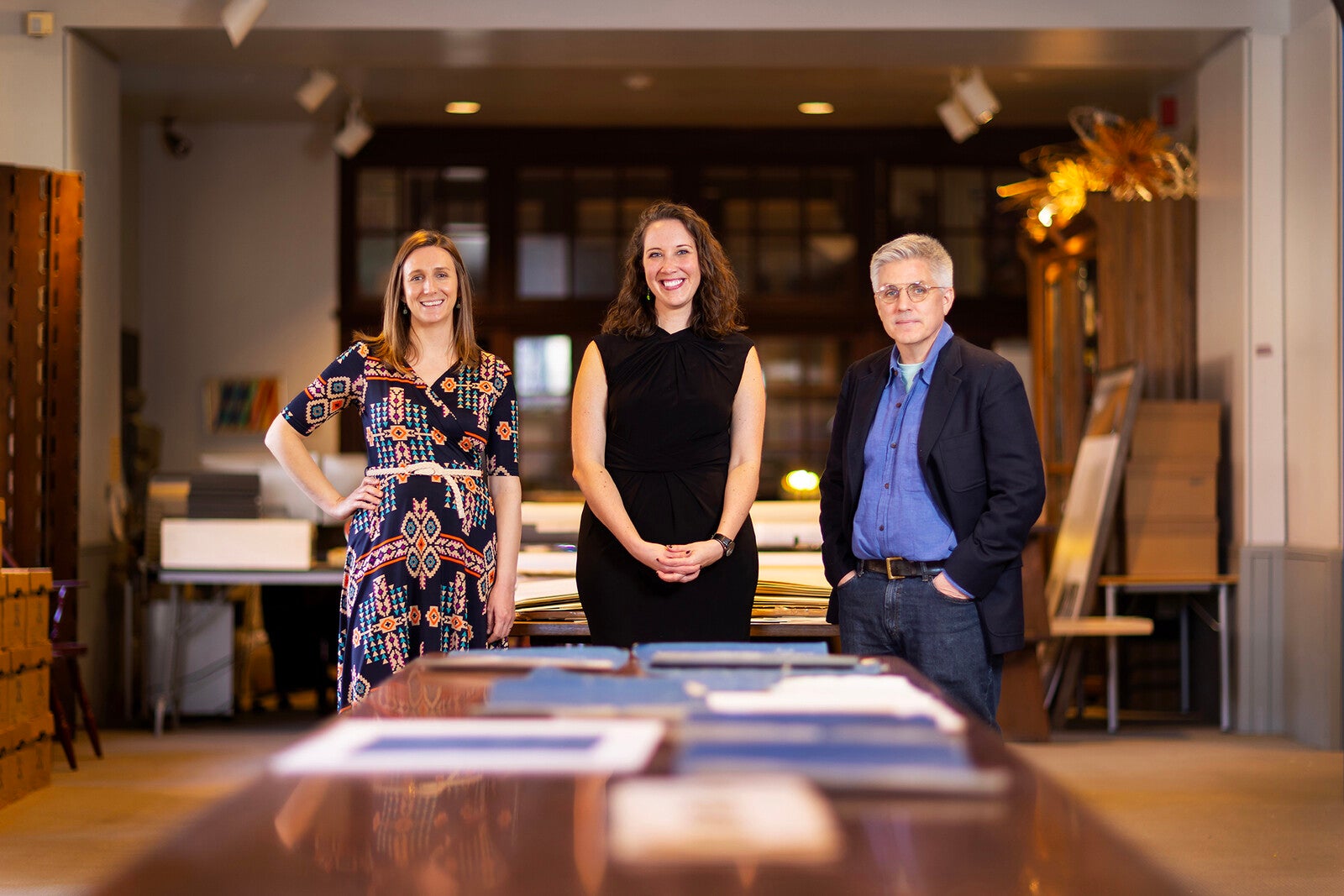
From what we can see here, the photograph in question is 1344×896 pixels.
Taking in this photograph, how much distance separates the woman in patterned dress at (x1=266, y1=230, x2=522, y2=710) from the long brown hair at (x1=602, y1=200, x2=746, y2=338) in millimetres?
326

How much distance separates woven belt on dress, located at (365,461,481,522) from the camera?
2.86 meters

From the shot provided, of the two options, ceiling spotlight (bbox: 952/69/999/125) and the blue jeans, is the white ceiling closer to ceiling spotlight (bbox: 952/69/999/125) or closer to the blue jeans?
ceiling spotlight (bbox: 952/69/999/125)

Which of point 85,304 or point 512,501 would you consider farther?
point 85,304

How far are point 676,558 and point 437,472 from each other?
1.83ft

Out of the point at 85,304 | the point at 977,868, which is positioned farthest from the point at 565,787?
the point at 85,304

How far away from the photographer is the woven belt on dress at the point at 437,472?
2.86 metres

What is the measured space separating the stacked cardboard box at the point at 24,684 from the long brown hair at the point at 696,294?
100.0 inches

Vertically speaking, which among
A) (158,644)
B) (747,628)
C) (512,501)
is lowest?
(158,644)

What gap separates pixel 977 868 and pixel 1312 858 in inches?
132

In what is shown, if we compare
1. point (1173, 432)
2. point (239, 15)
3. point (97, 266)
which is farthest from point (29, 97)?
point (1173, 432)

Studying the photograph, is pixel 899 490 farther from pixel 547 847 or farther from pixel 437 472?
pixel 547 847

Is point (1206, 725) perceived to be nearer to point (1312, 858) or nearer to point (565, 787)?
point (1312, 858)

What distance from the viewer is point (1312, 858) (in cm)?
374

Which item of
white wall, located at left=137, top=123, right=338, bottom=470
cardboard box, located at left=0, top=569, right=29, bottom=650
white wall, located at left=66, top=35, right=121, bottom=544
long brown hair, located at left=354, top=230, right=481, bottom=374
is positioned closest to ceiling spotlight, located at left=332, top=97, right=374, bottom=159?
white wall, located at left=137, top=123, right=338, bottom=470
